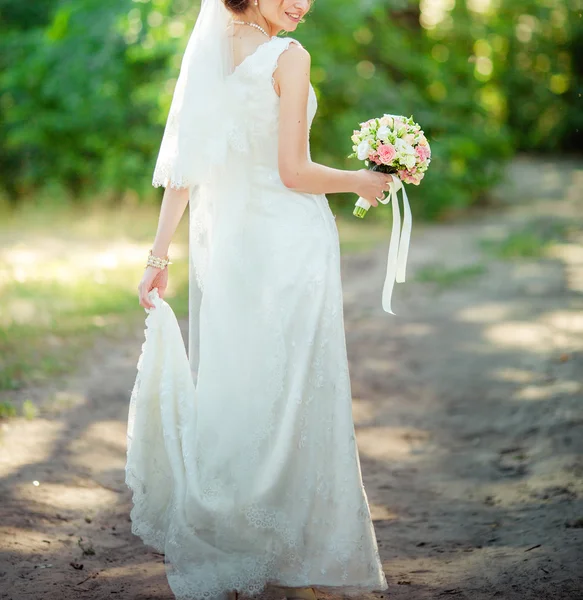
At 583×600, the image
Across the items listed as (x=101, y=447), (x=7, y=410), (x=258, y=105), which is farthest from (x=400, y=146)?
(x=7, y=410)

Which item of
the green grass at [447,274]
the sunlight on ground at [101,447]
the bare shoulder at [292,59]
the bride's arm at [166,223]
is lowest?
the sunlight on ground at [101,447]

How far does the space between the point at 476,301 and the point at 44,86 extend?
694 cm

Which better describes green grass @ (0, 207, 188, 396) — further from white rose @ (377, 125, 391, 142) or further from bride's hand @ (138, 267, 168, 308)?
white rose @ (377, 125, 391, 142)

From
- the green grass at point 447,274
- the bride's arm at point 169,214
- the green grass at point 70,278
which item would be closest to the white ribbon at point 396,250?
the bride's arm at point 169,214

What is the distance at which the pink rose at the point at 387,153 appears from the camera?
9.00 feet

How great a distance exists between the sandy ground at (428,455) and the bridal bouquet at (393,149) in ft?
4.93

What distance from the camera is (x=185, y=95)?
2727 millimetres

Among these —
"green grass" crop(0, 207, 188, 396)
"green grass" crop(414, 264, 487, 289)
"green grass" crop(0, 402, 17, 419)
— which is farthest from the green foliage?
"green grass" crop(0, 402, 17, 419)


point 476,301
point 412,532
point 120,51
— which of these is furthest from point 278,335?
point 120,51

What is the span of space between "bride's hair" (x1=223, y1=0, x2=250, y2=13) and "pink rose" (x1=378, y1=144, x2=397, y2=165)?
24.8 inches

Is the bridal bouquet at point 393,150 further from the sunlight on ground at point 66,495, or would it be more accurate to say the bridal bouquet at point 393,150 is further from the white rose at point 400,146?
the sunlight on ground at point 66,495

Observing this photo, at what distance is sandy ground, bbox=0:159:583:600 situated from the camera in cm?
315

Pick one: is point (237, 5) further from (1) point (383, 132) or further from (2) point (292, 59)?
(1) point (383, 132)

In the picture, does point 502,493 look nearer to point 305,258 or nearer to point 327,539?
point 327,539
